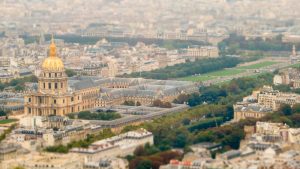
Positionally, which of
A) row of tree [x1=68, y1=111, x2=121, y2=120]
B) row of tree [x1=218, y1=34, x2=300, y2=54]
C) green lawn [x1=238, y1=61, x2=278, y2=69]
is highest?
row of tree [x1=218, y1=34, x2=300, y2=54]

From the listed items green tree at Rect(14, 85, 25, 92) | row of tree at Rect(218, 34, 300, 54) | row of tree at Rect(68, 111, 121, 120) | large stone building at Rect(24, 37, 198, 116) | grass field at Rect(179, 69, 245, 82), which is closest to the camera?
row of tree at Rect(68, 111, 121, 120)

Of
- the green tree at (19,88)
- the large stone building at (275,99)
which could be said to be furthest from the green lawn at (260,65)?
the large stone building at (275,99)

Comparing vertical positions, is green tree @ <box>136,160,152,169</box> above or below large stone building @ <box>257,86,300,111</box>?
below

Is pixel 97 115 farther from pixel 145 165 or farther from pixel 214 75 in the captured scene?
pixel 214 75

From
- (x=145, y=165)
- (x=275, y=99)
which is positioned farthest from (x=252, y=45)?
(x=145, y=165)

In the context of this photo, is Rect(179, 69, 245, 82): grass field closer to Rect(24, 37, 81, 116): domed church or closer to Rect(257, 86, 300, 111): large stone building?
Rect(257, 86, 300, 111): large stone building

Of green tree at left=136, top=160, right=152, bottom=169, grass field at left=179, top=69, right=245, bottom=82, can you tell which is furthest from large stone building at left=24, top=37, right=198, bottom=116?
green tree at left=136, top=160, right=152, bottom=169

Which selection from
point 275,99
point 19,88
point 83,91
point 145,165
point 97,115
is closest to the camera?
point 145,165

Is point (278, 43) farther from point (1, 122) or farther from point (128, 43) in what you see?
point (1, 122)

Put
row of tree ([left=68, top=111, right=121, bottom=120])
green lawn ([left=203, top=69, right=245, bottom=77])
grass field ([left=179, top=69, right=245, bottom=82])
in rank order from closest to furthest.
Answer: row of tree ([left=68, top=111, right=121, bottom=120]) → grass field ([left=179, top=69, right=245, bottom=82]) → green lawn ([left=203, top=69, right=245, bottom=77])
